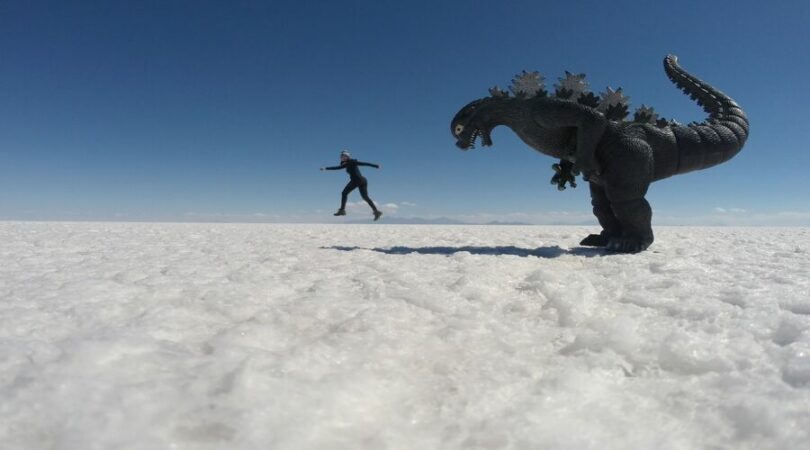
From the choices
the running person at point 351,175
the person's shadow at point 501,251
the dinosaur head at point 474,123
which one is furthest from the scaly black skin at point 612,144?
the running person at point 351,175

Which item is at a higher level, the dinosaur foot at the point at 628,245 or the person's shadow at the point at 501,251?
the dinosaur foot at the point at 628,245

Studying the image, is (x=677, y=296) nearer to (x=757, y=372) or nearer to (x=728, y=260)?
(x=757, y=372)

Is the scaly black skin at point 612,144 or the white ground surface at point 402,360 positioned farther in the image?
the scaly black skin at point 612,144

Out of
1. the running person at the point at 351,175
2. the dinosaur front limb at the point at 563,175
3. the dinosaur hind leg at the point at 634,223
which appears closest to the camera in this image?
the dinosaur hind leg at the point at 634,223

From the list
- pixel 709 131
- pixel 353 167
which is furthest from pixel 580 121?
pixel 353 167

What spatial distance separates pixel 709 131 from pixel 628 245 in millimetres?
2282

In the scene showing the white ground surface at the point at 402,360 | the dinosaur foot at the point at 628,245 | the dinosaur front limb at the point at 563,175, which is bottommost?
the white ground surface at the point at 402,360

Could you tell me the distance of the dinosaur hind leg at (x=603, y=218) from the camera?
6652mm

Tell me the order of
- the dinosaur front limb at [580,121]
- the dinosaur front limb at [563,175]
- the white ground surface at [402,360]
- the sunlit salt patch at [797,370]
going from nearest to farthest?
the white ground surface at [402,360] → the sunlit salt patch at [797,370] → the dinosaur front limb at [580,121] → the dinosaur front limb at [563,175]

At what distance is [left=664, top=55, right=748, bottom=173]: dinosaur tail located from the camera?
6.18 metres

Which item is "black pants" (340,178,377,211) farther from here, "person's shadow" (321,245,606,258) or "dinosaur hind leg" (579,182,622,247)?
"dinosaur hind leg" (579,182,622,247)

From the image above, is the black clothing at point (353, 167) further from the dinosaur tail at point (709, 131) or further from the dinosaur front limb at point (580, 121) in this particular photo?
the dinosaur tail at point (709, 131)

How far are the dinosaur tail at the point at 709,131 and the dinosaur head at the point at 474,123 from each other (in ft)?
8.68

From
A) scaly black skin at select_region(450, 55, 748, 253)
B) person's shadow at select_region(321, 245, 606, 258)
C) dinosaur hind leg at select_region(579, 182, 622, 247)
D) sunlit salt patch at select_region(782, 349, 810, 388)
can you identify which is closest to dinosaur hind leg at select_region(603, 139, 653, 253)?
scaly black skin at select_region(450, 55, 748, 253)
